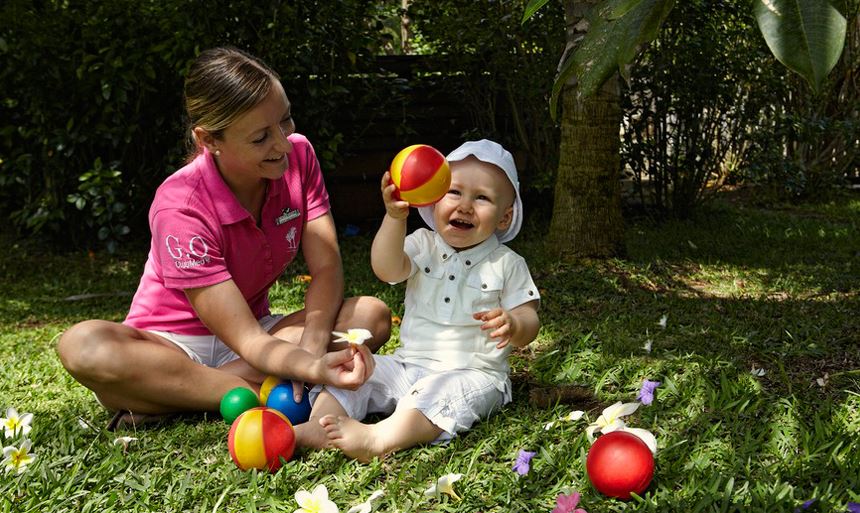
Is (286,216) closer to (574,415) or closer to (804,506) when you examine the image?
(574,415)

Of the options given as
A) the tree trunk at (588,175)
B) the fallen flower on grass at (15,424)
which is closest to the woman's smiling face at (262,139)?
the fallen flower on grass at (15,424)

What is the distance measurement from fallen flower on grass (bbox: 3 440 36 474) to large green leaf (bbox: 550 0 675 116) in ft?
6.20

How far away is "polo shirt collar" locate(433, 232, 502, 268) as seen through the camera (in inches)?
110

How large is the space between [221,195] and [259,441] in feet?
2.85

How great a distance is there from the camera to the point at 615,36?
1.22 meters

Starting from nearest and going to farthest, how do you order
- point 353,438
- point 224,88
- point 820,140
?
point 353,438 < point 224,88 < point 820,140

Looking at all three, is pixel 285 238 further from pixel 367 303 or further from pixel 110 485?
pixel 110 485

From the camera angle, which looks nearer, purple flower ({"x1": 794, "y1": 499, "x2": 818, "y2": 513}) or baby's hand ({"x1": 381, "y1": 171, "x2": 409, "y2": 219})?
purple flower ({"x1": 794, "y1": 499, "x2": 818, "y2": 513})

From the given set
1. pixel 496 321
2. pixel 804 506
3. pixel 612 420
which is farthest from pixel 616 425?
pixel 804 506

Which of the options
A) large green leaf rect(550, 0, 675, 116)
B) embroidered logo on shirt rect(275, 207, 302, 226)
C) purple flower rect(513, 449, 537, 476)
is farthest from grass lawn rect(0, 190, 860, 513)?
large green leaf rect(550, 0, 675, 116)

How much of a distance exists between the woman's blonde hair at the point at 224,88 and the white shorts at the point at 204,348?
27.0 inches

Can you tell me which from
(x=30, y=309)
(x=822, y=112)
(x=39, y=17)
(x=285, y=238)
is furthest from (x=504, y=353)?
(x=822, y=112)

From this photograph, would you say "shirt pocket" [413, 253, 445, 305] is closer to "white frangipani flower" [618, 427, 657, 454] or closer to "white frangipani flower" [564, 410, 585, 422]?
"white frangipani flower" [564, 410, 585, 422]

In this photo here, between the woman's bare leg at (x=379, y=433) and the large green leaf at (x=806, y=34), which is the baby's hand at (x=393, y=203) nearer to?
the woman's bare leg at (x=379, y=433)
